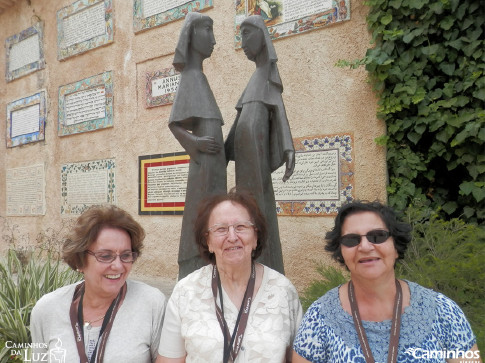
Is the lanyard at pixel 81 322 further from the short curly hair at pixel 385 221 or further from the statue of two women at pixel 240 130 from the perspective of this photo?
the statue of two women at pixel 240 130

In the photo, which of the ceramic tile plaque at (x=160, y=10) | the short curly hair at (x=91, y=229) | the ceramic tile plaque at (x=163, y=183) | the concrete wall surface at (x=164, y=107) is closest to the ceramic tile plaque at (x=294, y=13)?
the concrete wall surface at (x=164, y=107)

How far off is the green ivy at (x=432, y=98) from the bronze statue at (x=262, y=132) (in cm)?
171

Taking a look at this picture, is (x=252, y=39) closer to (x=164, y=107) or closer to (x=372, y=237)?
(x=372, y=237)

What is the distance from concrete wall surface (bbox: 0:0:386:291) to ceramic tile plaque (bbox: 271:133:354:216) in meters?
0.08

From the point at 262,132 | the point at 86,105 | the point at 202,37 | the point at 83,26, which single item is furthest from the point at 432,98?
the point at 83,26

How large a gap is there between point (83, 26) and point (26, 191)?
10.2 feet

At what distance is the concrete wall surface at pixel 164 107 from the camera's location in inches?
170

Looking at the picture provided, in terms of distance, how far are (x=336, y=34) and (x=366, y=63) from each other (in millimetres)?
629

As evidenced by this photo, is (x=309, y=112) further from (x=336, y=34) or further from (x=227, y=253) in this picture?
(x=227, y=253)

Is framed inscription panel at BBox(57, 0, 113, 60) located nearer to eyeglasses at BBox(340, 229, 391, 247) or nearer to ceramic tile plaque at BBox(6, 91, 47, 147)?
ceramic tile plaque at BBox(6, 91, 47, 147)

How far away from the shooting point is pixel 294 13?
4734mm

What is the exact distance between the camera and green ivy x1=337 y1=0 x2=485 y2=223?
3686 mm

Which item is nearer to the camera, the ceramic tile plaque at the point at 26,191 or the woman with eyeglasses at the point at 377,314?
the woman with eyeglasses at the point at 377,314

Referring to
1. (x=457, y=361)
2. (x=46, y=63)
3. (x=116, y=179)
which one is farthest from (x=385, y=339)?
(x=46, y=63)
